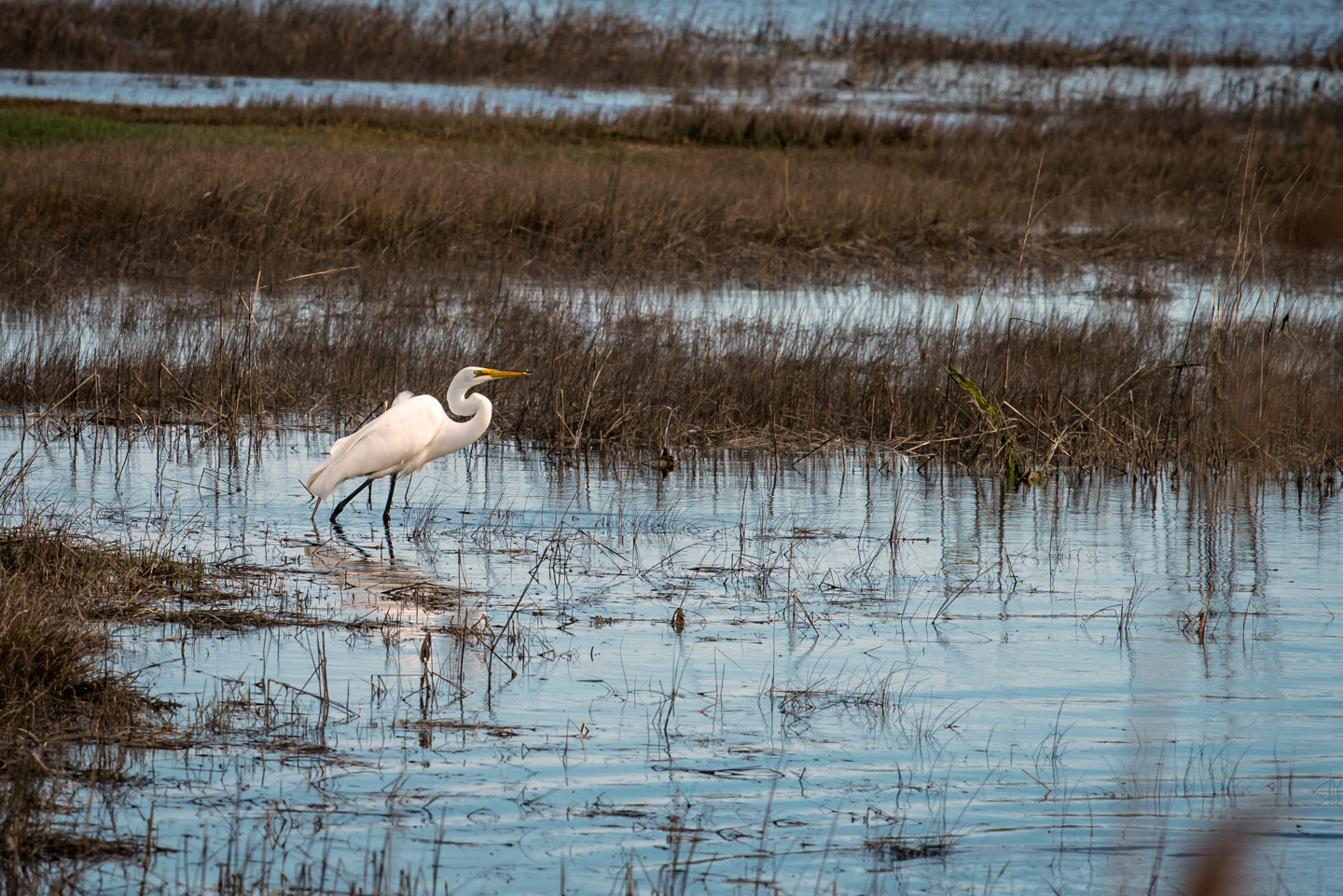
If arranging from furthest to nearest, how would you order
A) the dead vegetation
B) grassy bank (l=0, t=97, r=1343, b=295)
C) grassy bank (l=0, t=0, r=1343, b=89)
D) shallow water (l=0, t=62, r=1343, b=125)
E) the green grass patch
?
grassy bank (l=0, t=0, r=1343, b=89), shallow water (l=0, t=62, r=1343, b=125), the green grass patch, grassy bank (l=0, t=97, r=1343, b=295), the dead vegetation

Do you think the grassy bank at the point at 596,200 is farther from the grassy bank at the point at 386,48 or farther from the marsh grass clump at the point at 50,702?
the grassy bank at the point at 386,48

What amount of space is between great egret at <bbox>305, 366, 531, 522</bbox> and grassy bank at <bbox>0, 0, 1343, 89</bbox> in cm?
2869

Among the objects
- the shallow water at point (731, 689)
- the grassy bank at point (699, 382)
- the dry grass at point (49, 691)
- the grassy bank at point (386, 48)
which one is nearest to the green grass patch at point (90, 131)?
the grassy bank at point (699, 382)

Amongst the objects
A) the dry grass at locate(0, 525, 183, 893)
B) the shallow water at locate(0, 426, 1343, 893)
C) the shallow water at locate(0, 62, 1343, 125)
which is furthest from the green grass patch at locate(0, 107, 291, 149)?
the dry grass at locate(0, 525, 183, 893)

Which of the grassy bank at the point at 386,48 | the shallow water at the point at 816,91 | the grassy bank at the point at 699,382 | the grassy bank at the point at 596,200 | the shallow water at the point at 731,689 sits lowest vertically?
the shallow water at the point at 731,689

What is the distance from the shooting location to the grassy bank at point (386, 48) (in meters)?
35.4

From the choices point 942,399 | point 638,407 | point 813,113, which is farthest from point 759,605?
point 813,113

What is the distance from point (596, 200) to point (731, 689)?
12.4 m

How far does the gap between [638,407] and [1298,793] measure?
5.69 metres

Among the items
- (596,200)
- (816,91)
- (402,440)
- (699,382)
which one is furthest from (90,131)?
(816,91)

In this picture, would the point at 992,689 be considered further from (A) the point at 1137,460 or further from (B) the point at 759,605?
(A) the point at 1137,460

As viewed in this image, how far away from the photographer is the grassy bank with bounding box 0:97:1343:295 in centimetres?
1440

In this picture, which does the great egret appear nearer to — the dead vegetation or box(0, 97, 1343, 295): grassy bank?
the dead vegetation

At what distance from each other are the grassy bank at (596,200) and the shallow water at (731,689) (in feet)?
11.1
